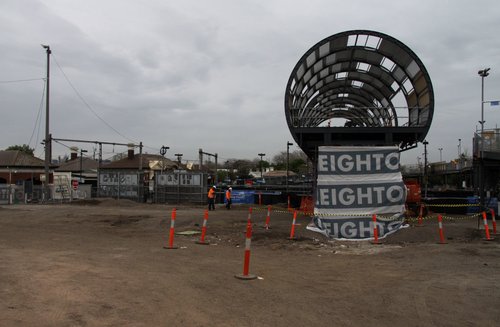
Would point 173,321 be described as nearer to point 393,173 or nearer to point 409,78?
point 393,173

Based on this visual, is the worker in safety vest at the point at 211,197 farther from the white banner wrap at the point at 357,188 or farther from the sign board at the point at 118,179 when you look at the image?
the white banner wrap at the point at 357,188

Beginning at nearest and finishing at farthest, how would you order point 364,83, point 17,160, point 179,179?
1. point 364,83
2. point 179,179
3. point 17,160

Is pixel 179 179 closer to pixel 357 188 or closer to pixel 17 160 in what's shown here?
pixel 357 188

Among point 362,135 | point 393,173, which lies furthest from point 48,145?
point 393,173

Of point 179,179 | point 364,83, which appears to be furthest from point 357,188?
point 179,179

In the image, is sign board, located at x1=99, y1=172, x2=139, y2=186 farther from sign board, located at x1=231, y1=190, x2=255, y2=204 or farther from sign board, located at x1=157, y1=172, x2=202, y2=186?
sign board, located at x1=231, y1=190, x2=255, y2=204

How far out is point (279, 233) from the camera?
16.4m

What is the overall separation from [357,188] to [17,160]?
5794 centimetres

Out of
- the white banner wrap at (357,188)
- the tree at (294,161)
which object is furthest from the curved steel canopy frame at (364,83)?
the tree at (294,161)

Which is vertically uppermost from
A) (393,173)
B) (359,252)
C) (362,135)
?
(362,135)

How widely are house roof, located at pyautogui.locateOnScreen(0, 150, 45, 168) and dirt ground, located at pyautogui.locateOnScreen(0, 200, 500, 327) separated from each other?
5206 centimetres

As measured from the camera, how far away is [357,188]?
17.1 m

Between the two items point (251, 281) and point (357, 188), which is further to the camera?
point (357, 188)

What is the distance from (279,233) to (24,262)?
893 centimetres
